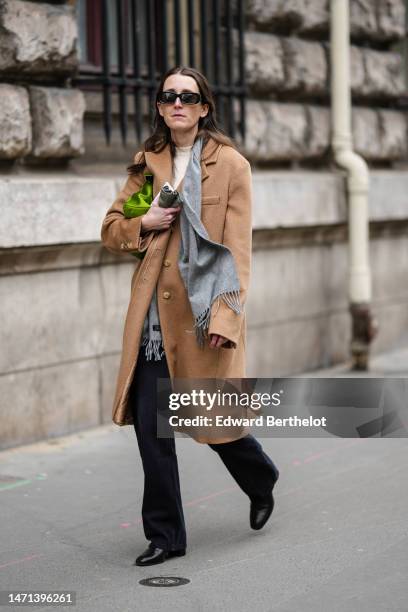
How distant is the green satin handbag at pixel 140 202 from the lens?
4.66 metres

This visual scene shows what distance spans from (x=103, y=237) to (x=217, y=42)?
3.79m

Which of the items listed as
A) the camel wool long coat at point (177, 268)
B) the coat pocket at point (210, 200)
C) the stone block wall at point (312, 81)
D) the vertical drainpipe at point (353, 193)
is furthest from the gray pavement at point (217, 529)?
the stone block wall at point (312, 81)

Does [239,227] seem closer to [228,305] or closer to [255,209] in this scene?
[228,305]

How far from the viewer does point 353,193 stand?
9344mm

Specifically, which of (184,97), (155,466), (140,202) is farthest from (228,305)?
(184,97)

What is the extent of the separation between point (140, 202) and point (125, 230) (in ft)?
0.38

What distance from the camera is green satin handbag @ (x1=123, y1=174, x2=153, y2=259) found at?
4.66 m

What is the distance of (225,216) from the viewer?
461cm

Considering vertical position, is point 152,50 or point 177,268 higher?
point 152,50

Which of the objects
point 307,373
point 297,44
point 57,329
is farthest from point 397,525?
point 297,44

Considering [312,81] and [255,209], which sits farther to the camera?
[312,81]

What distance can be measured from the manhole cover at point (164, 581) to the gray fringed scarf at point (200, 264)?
2.87 ft

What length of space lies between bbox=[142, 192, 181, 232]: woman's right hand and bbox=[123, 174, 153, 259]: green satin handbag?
2.2 inches

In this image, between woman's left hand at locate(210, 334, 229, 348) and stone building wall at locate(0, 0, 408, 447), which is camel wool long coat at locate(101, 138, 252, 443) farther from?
stone building wall at locate(0, 0, 408, 447)
